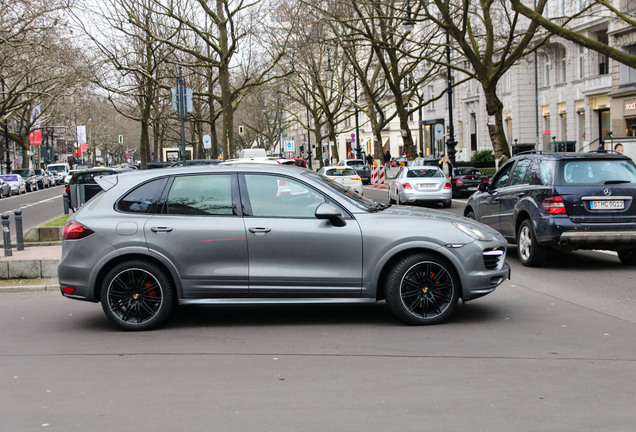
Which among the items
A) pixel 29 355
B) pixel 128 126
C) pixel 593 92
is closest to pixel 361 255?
pixel 29 355

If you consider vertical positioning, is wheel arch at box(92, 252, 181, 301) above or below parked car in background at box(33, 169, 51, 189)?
below

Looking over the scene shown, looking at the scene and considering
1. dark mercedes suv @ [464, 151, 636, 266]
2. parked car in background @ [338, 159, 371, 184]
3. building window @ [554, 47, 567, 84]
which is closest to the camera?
dark mercedes suv @ [464, 151, 636, 266]

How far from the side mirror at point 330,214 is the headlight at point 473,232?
44.8 inches

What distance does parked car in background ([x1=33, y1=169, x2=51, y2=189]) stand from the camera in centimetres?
6276

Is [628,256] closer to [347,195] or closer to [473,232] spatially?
[473,232]

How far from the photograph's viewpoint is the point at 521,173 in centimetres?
1205

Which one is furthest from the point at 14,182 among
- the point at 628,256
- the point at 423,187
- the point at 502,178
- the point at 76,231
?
the point at 76,231

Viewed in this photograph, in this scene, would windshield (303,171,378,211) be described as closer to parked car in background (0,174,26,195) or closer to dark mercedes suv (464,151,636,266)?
dark mercedes suv (464,151,636,266)

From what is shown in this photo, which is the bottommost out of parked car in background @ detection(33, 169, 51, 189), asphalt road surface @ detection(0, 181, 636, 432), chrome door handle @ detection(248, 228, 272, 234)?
asphalt road surface @ detection(0, 181, 636, 432)

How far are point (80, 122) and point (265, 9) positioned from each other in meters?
64.8

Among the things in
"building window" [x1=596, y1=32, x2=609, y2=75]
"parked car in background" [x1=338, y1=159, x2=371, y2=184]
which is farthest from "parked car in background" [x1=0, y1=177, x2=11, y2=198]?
"building window" [x1=596, y1=32, x2=609, y2=75]

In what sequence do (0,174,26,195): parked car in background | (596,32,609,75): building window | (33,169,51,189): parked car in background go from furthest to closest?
(33,169,51,189): parked car in background → (0,174,26,195): parked car in background → (596,32,609,75): building window

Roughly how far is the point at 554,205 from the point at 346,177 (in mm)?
21905

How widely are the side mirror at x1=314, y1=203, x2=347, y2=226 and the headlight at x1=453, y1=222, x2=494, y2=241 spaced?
3.73 feet
